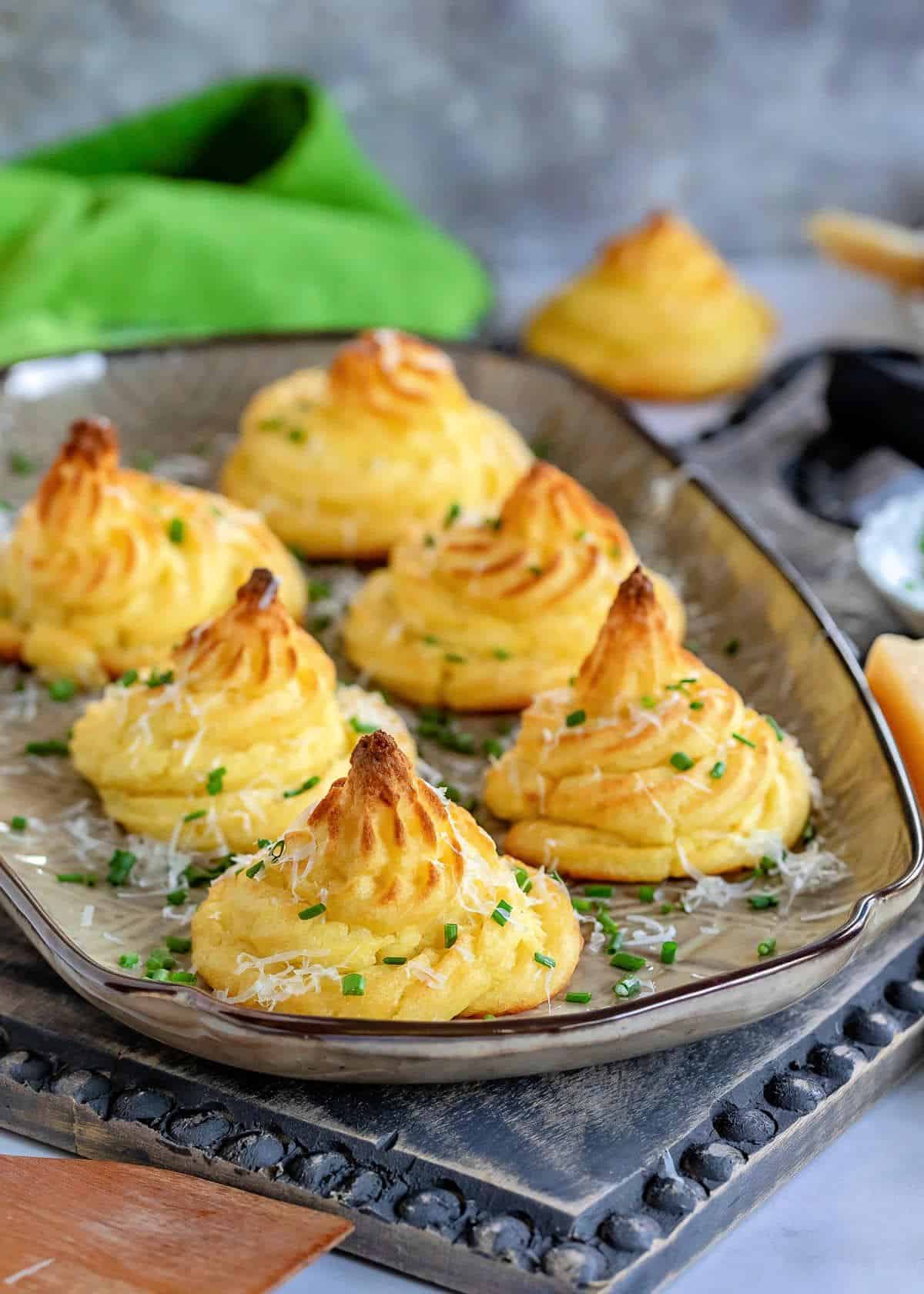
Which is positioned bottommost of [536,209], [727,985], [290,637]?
[536,209]

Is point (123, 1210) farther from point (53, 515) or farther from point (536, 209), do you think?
point (536, 209)

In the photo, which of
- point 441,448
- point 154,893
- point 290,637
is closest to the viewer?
point 154,893

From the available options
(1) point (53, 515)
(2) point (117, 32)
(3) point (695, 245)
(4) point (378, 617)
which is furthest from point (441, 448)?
(2) point (117, 32)

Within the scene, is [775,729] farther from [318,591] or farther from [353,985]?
[318,591]

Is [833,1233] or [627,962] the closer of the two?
[833,1233]

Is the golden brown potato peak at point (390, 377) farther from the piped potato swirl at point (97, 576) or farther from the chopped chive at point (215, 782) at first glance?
the chopped chive at point (215, 782)

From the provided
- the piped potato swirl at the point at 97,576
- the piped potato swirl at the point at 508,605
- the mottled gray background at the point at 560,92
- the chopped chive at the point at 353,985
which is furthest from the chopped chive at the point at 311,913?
the mottled gray background at the point at 560,92

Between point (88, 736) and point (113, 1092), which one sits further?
point (88, 736)

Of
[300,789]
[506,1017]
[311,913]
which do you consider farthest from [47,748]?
[506,1017]
